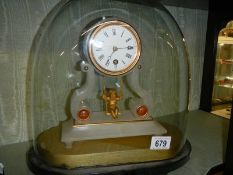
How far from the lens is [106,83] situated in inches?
31.0

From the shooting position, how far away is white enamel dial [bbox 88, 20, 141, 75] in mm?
616

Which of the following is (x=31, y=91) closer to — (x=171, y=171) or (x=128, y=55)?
(x=128, y=55)

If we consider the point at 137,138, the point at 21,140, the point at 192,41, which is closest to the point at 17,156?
the point at 21,140

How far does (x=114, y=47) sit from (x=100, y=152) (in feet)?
0.90

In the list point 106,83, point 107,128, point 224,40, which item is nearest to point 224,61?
point 224,40

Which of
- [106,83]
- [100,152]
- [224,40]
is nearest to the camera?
[100,152]

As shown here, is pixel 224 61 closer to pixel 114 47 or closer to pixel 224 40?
pixel 224 40

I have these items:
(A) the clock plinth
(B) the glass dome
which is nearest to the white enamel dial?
(B) the glass dome

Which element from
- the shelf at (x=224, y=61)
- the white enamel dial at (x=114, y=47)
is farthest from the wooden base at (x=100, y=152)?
the shelf at (x=224, y=61)

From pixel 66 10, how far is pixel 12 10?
168 millimetres

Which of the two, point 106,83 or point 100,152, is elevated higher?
point 106,83

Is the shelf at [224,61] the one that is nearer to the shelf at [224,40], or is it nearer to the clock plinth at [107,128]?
the shelf at [224,40]

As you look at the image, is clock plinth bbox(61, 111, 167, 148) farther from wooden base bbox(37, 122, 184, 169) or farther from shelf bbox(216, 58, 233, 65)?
shelf bbox(216, 58, 233, 65)

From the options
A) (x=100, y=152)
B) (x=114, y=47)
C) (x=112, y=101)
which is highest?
(x=114, y=47)
